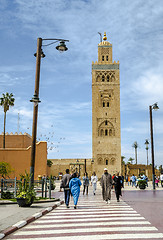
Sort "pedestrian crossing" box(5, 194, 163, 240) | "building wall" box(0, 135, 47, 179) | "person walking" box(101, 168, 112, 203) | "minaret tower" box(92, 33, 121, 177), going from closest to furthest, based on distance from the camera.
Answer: "pedestrian crossing" box(5, 194, 163, 240) → "person walking" box(101, 168, 112, 203) → "building wall" box(0, 135, 47, 179) → "minaret tower" box(92, 33, 121, 177)

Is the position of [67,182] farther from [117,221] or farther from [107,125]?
[107,125]

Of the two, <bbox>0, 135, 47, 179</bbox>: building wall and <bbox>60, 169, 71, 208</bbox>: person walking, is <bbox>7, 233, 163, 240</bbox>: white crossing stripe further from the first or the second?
<bbox>0, 135, 47, 179</bbox>: building wall

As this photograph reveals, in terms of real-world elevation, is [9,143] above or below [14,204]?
above

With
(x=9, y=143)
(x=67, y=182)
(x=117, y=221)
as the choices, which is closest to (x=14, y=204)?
Answer: (x=67, y=182)

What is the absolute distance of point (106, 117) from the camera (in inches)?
2640

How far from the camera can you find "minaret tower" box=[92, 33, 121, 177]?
65.4 metres

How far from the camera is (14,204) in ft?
41.9

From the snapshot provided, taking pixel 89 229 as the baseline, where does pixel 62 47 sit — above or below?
above

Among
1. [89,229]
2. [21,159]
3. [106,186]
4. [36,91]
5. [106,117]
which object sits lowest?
[89,229]

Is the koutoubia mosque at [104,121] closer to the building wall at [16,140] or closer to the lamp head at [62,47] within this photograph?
the building wall at [16,140]

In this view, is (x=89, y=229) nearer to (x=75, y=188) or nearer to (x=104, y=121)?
(x=75, y=188)

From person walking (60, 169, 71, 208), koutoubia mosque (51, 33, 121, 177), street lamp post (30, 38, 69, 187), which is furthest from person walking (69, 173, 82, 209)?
koutoubia mosque (51, 33, 121, 177)

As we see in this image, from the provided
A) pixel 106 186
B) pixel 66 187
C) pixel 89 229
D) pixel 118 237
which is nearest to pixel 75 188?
pixel 66 187

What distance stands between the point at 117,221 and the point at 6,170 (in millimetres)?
25517
